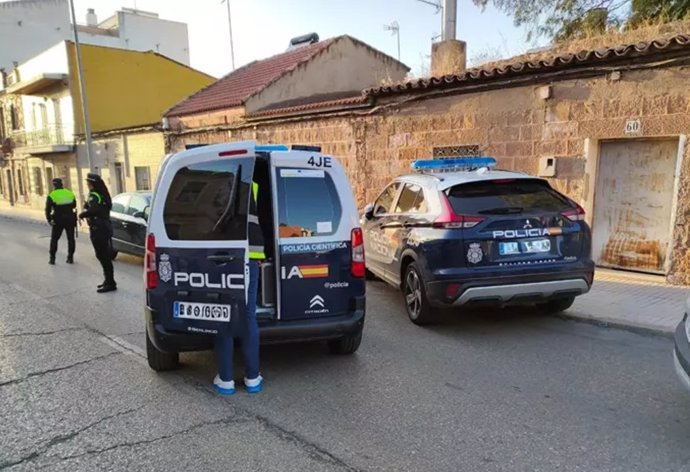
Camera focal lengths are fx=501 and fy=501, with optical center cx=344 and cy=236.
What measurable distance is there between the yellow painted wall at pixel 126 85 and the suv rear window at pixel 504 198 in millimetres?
21966

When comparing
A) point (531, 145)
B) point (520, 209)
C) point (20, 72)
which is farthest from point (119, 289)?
point (20, 72)

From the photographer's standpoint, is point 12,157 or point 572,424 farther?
Answer: point 12,157

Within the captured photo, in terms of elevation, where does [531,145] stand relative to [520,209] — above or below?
above

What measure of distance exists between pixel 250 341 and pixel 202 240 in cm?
85

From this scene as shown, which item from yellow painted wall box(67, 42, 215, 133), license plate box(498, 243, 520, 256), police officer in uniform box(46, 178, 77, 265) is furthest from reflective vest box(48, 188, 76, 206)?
yellow painted wall box(67, 42, 215, 133)

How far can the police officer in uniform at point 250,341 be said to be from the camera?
3.78 meters

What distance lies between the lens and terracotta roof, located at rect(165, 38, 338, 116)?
52.4 feet

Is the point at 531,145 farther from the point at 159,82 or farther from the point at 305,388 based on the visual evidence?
the point at 159,82

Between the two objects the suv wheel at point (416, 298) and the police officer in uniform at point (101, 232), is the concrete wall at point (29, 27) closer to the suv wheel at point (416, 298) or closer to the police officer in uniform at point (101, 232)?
the police officer in uniform at point (101, 232)

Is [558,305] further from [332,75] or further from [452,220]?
[332,75]

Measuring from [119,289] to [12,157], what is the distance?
29309 millimetres

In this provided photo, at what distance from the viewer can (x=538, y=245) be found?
16.7ft

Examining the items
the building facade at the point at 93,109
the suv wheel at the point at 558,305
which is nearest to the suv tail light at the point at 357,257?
the suv wheel at the point at 558,305

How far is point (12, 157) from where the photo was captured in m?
30.8
